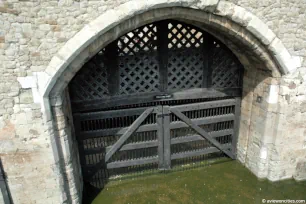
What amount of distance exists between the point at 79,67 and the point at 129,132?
181 centimetres

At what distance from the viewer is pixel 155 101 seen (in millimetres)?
4770

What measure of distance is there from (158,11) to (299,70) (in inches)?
108

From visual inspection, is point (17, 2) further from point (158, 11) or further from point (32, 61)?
point (158, 11)

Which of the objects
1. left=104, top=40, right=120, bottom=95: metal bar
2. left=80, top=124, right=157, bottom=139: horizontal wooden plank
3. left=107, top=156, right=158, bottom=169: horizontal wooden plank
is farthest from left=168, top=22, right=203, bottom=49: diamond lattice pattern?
left=107, top=156, right=158, bottom=169: horizontal wooden plank

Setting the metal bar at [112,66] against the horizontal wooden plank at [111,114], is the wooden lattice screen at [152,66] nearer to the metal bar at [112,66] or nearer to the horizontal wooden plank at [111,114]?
the metal bar at [112,66]

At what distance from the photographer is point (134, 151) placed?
5.23 m

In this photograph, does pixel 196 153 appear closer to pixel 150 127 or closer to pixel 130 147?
pixel 150 127

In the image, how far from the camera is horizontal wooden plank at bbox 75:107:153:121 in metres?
4.63

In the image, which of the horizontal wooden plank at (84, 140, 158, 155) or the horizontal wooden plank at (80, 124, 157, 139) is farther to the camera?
the horizontal wooden plank at (84, 140, 158, 155)

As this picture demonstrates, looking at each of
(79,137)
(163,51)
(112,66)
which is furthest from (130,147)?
(163,51)

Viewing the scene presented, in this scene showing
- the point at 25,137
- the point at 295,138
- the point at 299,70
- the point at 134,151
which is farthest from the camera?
the point at 134,151

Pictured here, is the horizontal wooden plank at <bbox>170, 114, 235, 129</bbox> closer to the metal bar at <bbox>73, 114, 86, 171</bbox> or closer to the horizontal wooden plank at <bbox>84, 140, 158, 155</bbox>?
the horizontal wooden plank at <bbox>84, 140, 158, 155</bbox>

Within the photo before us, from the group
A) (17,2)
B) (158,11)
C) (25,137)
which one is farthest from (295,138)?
(17,2)

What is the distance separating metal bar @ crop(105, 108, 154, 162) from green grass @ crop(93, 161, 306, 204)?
73 cm
